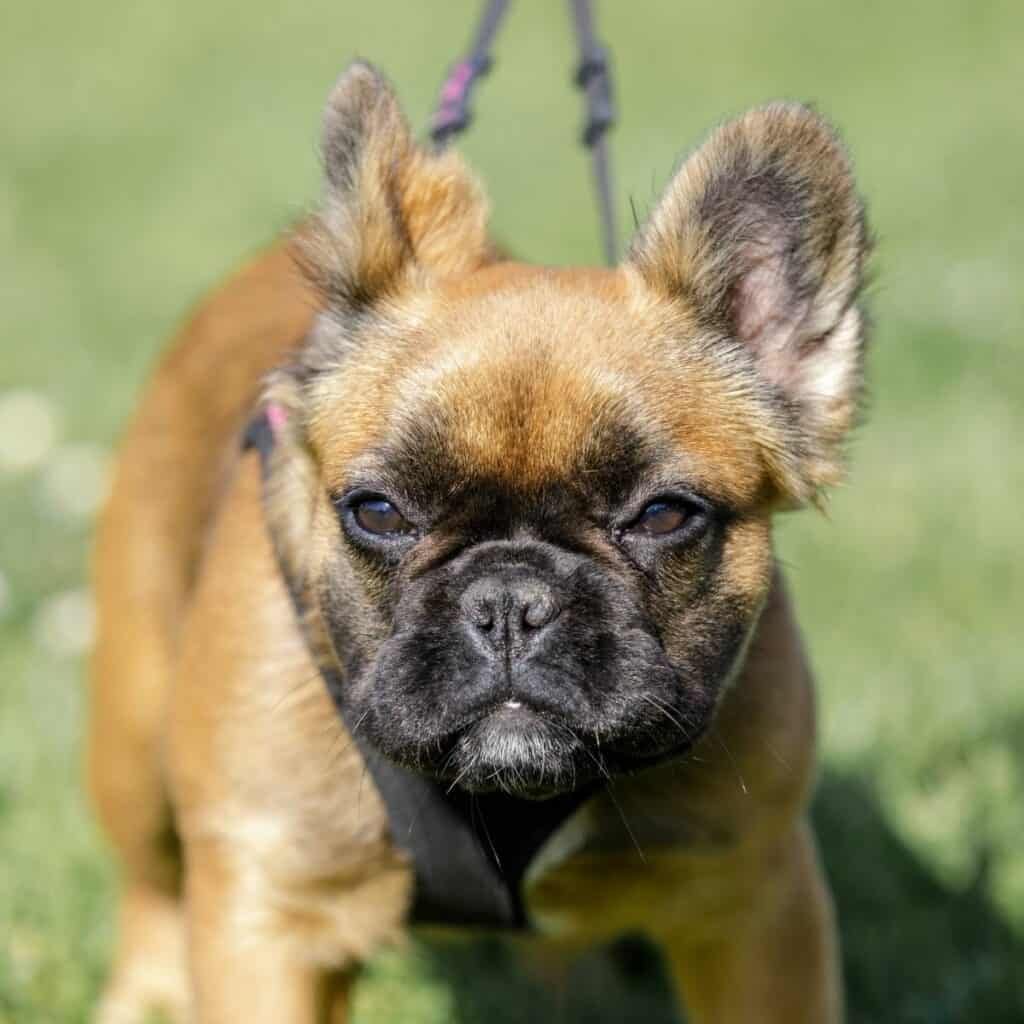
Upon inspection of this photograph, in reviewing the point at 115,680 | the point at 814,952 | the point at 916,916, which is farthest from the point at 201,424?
the point at 916,916

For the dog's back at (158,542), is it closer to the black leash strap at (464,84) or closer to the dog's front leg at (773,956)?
the black leash strap at (464,84)

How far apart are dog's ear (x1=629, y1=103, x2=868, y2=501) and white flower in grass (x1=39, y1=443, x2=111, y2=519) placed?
12.2 ft

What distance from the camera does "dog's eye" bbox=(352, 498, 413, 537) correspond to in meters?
3.11

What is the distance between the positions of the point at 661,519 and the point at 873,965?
192 cm

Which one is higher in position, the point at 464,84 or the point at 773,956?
the point at 464,84

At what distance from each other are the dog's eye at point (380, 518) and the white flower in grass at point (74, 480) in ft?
12.1

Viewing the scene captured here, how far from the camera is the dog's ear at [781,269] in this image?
3221 mm

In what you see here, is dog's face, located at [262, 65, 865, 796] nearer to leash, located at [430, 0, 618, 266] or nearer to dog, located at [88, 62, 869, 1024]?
dog, located at [88, 62, 869, 1024]

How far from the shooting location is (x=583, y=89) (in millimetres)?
4168

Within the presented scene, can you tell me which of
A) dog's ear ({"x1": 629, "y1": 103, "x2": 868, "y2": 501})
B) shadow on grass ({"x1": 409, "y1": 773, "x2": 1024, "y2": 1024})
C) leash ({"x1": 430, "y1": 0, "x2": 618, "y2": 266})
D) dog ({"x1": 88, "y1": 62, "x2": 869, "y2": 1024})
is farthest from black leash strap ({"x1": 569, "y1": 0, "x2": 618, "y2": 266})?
shadow on grass ({"x1": 409, "y1": 773, "x2": 1024, "y2": 1024})

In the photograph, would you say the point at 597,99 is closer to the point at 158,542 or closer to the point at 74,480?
the point at 158,542

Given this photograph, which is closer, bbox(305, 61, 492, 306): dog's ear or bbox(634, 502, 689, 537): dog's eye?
bbox(634, 502, 689, 537): dog's eye

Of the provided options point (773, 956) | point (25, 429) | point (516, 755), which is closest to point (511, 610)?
point (516, 755)

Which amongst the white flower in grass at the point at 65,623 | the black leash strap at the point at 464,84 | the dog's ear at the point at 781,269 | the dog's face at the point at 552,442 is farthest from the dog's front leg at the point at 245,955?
the white flower in grass at the point at 65,623
